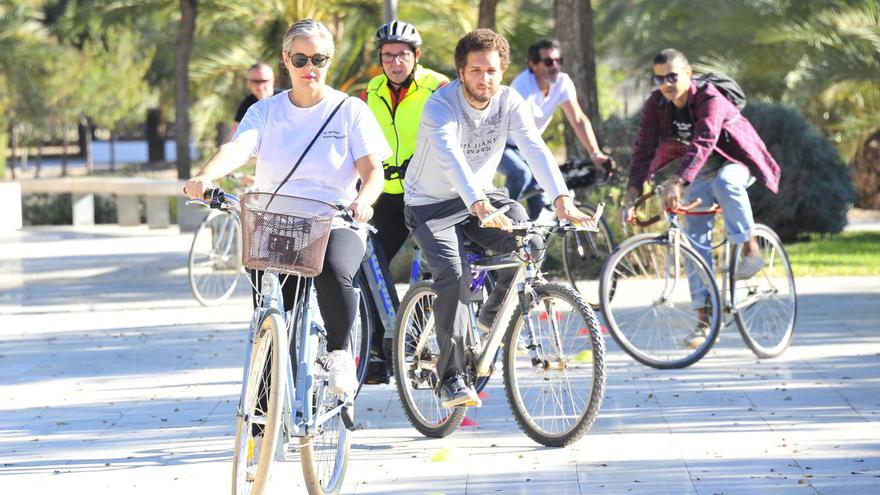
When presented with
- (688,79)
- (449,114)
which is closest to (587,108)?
(688,79)

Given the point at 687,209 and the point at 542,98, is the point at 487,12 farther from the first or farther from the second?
the point at 687,209

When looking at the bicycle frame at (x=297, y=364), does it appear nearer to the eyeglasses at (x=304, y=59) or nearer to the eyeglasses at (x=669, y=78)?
Result: the eyeglasses at (x=304, y=59)

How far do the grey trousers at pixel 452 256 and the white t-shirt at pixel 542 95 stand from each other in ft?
11.2

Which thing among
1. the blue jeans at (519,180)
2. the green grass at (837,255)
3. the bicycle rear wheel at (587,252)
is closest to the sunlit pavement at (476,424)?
the bicycle rear wheel at (587,252)

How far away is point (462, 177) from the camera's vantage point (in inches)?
236

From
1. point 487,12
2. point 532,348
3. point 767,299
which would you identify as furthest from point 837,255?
point 532,348

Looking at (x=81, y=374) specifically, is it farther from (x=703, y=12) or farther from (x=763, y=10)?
(x=703, y=12)

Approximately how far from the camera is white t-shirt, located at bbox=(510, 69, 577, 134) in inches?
388

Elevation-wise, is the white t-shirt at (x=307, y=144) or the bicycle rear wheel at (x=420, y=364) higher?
the white t-shirt at (x=307, y=144)

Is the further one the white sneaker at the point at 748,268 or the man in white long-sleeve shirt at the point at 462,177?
the white sneaker at the point at 748,268

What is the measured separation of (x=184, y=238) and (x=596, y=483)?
46.5 ft

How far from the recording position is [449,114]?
20.3 feet

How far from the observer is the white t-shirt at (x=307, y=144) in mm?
5418

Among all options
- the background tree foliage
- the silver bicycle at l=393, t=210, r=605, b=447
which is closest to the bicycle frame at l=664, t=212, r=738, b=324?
the silver bicycle at l=393, t=210, r=605, b=447
